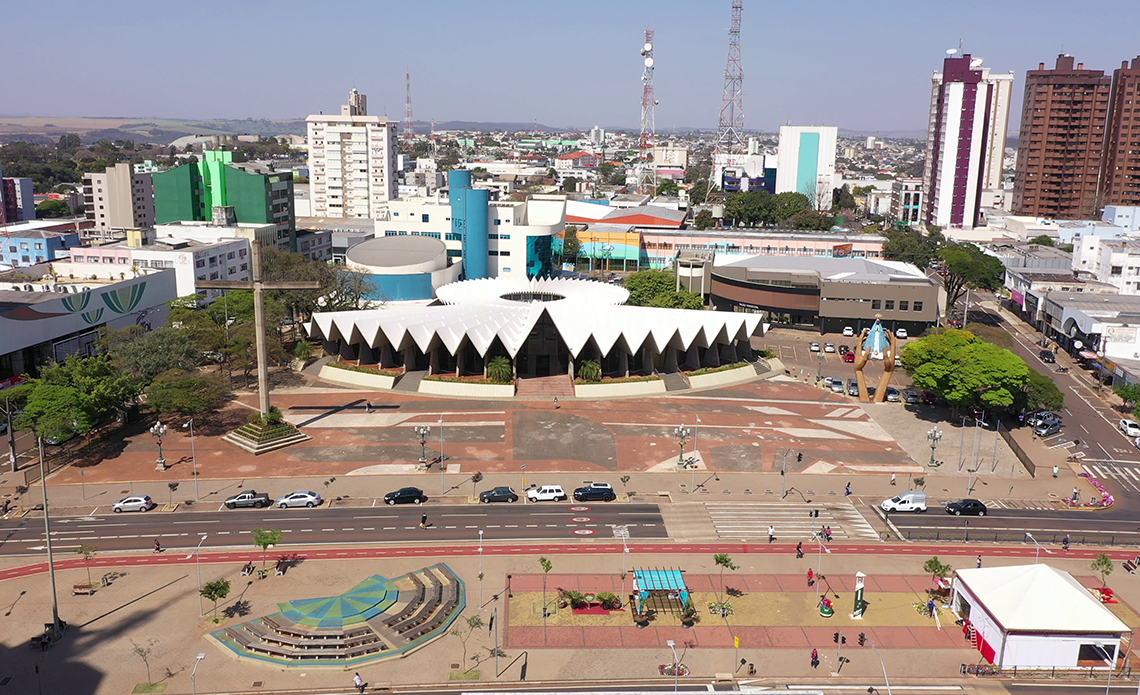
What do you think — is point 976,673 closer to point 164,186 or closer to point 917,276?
point 917,276

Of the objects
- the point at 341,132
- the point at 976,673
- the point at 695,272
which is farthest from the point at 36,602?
the point at 341,132

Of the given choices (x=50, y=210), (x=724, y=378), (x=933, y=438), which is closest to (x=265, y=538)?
(x=933, y=438)

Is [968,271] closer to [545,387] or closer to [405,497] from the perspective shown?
[545,387]

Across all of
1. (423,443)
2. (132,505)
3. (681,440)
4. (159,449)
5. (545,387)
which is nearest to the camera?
(132,505)

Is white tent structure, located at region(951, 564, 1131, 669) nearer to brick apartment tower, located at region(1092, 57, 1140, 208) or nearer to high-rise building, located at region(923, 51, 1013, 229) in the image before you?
high-rise building, located at region(923, 51, 1013, 229)

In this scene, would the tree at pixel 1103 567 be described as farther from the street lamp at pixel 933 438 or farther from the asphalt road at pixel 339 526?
the asphalt road at pixel 339 526

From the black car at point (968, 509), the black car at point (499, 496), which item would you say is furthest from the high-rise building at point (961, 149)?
the black car at point (499, 496)

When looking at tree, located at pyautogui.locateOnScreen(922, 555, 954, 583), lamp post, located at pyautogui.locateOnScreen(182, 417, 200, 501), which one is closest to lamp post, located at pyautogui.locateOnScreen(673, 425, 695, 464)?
tree, located at pyautogui.locateOnScreen(922, 555, 954, 583)
